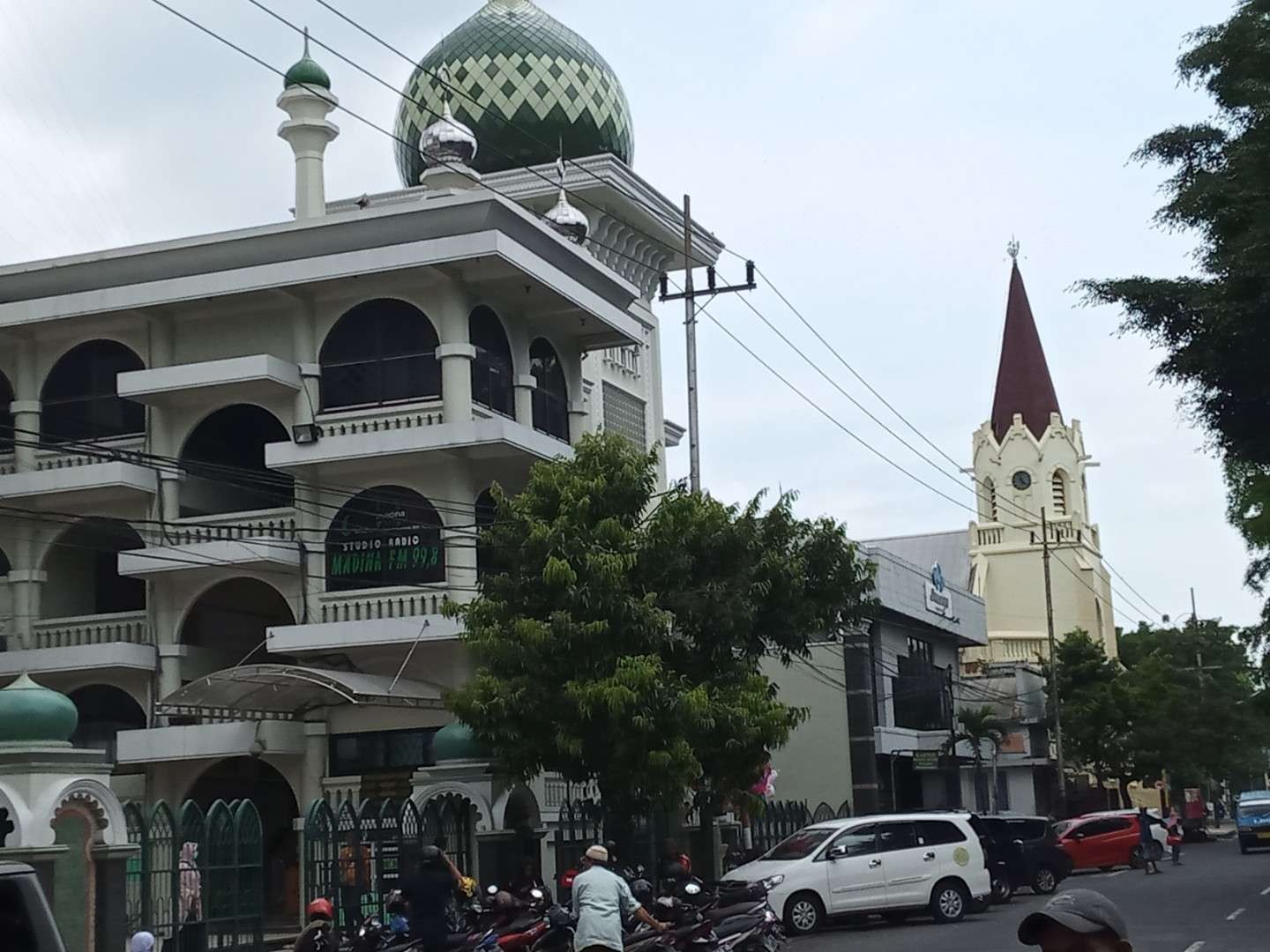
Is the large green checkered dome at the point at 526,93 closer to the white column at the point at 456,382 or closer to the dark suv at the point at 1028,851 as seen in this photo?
the white column at the point at 456,382

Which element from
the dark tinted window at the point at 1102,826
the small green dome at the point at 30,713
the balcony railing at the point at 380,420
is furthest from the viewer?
the dark tinted window at the point at 1102,826

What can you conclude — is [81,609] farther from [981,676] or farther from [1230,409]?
[981,676]

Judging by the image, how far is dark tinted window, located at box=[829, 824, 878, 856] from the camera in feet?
77.2

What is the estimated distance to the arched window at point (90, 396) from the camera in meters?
30.8

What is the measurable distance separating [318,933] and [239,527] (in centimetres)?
1507

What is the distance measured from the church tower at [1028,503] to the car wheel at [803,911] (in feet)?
192

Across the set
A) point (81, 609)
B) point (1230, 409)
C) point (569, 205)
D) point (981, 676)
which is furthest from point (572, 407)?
point (981, 676)

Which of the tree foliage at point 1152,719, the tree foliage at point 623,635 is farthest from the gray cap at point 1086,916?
the tree foliage at point 1152,719

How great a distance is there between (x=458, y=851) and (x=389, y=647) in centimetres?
429

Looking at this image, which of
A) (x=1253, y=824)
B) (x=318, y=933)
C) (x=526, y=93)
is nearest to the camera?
(x=318, y=933)

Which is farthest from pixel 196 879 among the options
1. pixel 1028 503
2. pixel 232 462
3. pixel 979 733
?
pixel 1028 503

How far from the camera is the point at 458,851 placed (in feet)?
82.2

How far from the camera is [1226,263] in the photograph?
2250cm

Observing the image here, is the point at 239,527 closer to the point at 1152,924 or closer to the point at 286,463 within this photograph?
the point at 286,463
